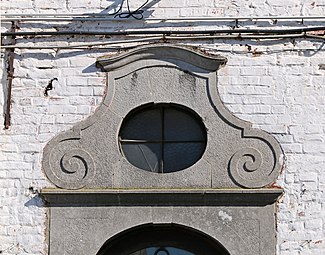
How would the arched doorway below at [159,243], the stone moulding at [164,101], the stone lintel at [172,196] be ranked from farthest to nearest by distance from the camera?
the arched doorway below at [159,243] → the stone moulding at [164,101] → the stone lintel at [172,196]

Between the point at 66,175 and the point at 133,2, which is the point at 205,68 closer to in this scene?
the point at 133,2

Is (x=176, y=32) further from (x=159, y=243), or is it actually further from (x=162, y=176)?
(x=159, y=243)

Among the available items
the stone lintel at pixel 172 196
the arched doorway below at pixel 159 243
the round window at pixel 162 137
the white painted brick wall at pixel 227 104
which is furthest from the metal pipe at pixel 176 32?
the arched doorway below at pixel 159 243

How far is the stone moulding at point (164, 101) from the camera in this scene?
8.88 metres

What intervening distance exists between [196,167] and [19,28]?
2.02m

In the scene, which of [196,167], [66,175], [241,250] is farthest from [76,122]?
[241,250]

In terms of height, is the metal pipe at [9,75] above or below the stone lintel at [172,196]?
above

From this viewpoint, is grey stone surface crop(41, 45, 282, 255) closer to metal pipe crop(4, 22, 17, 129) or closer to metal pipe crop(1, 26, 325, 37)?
metal pipe crop(1, 26, 325, 37)

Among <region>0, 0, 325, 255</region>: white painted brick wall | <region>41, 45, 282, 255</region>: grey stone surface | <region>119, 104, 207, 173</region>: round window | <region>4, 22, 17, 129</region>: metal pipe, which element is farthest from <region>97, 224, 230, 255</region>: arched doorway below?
<region>4, 22, 17, 129</region>: metal pipe

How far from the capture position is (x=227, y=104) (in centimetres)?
904

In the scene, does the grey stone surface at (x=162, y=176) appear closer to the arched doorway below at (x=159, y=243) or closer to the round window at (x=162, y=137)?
the round window at (x=162, y=137)

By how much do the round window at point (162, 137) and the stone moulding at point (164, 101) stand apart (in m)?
0.10

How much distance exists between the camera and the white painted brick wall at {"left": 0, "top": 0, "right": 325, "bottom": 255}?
8844 mm

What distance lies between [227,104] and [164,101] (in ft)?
1.78
